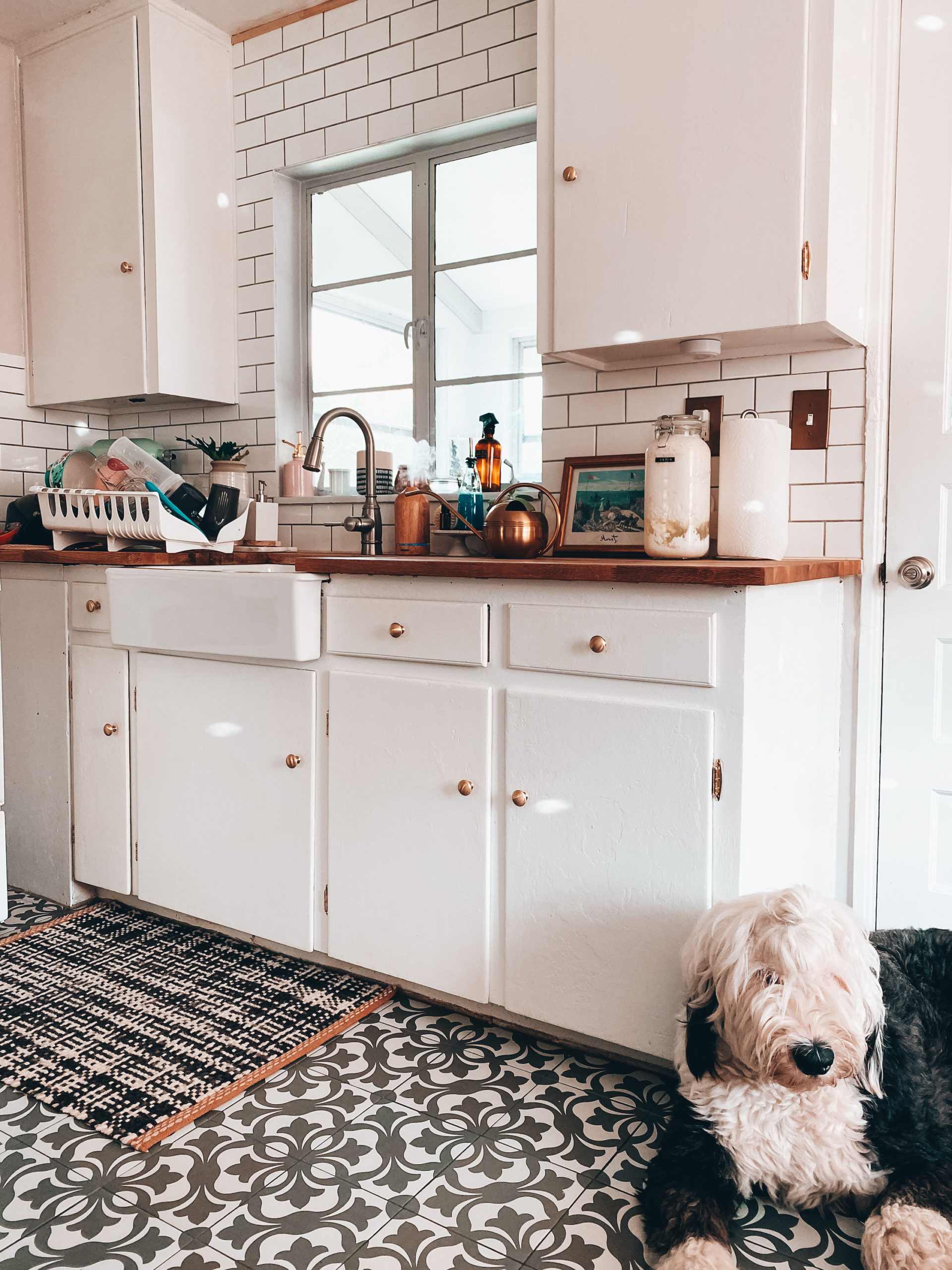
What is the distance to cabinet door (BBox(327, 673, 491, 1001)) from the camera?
1.93 m

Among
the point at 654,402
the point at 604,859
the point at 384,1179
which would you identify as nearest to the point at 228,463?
the point at 654,402

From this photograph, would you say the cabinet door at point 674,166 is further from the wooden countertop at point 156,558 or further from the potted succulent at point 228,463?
the potted succulent at point 228,463

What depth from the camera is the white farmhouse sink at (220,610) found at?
6.82ft

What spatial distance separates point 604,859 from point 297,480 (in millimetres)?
1734

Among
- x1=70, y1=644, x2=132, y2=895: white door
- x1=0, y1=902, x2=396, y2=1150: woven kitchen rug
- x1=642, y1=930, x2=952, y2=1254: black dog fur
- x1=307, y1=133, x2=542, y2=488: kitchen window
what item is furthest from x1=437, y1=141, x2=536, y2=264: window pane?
x1=642, y1=930, x2=952, y2=1254: black dog fur

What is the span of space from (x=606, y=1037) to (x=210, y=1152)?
2.33 ft

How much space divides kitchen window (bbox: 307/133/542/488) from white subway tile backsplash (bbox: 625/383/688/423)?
0.35m

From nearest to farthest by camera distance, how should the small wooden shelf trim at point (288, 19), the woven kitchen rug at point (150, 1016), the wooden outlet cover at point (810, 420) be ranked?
the woven kitchen rug at point (150, 1016), the wooden outlet cover at point (810, 420), the small wooden shelf trim at point (288, 19)

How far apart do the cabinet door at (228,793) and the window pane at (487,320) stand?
3.77ft

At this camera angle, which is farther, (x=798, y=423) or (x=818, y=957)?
→ (x=798, y=423)

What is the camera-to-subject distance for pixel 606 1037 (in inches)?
70.4

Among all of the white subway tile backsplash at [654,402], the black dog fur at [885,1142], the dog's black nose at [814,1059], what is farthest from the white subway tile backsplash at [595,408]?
the dog's black nose at [814,1059]

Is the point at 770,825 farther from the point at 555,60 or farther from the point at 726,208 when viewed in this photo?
the point at 555,60

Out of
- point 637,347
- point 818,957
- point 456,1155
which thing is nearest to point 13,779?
point 456,1155
